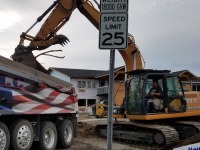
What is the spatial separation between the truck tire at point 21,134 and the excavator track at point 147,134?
4.96 metres

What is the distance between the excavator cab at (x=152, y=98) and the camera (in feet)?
50.9

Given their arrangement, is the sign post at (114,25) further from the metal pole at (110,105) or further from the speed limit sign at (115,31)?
the metal pole at (110,105)

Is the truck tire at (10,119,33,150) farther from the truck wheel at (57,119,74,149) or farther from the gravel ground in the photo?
the gravel ground

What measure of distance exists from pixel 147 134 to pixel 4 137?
21.9 feet

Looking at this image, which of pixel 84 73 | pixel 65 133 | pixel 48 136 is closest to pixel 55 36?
pixel 65 133

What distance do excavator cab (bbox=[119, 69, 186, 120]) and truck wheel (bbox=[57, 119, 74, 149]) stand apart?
3.06 meters

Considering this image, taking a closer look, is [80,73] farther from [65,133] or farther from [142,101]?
[65,133]

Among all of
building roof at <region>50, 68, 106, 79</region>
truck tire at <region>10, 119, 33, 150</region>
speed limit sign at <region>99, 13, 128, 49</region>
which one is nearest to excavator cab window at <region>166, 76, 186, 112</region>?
truck tire at <region>10, 119, 33, 150</region>

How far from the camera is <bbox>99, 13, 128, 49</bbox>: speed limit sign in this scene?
5793 mm

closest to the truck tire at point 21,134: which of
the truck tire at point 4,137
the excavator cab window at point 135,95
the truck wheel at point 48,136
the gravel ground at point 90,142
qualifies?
the truck tire at point 4,137

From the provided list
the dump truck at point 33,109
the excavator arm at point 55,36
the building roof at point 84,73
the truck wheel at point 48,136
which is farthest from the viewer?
the building roof at point 84,73

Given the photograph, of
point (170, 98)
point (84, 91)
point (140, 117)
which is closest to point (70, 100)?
point (140, 117)

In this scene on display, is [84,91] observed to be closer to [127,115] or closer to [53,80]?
[127,115]

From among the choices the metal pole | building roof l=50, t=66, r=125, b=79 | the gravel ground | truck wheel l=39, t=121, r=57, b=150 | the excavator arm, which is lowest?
the gravel ground
